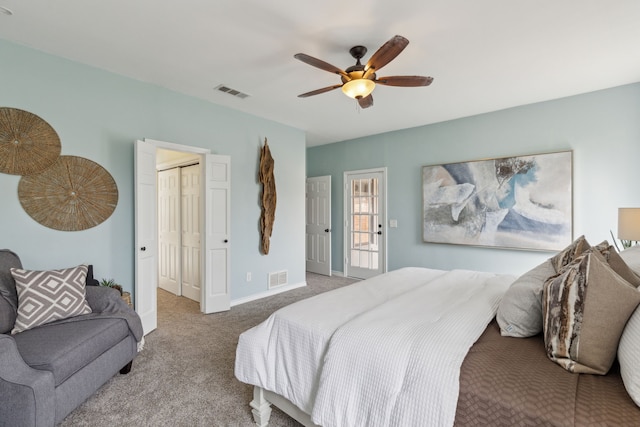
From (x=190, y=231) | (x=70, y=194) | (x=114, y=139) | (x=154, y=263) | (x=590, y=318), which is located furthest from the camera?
(x=190, y=231)

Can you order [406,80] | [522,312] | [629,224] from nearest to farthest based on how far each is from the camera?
1. [522,312]
2. [406,80]
3. [629,224]

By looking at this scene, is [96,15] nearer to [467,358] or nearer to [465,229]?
[467,358]

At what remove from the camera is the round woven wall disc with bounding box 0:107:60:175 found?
7.73ft

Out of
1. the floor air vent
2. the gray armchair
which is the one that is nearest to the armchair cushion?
the gray armchair

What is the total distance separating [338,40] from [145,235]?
8.43ft

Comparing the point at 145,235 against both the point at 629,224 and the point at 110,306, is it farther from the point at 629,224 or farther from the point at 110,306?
the point at 629,224

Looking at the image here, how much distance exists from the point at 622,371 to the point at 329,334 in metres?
1.08

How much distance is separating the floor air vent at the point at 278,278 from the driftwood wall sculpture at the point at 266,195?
1.33ft

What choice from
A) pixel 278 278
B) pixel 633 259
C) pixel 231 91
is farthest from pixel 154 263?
pixel 633 259

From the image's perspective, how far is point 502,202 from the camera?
3.96 m

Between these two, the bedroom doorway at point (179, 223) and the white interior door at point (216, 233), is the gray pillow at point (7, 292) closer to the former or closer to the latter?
the white interior door at point (216, 233)

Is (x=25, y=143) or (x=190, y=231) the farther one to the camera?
(x=190, y=231)

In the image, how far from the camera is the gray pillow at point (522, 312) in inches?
55.3

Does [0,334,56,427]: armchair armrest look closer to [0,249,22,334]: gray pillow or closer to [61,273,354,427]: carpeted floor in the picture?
[61,273,354,427]: carpeted floor
